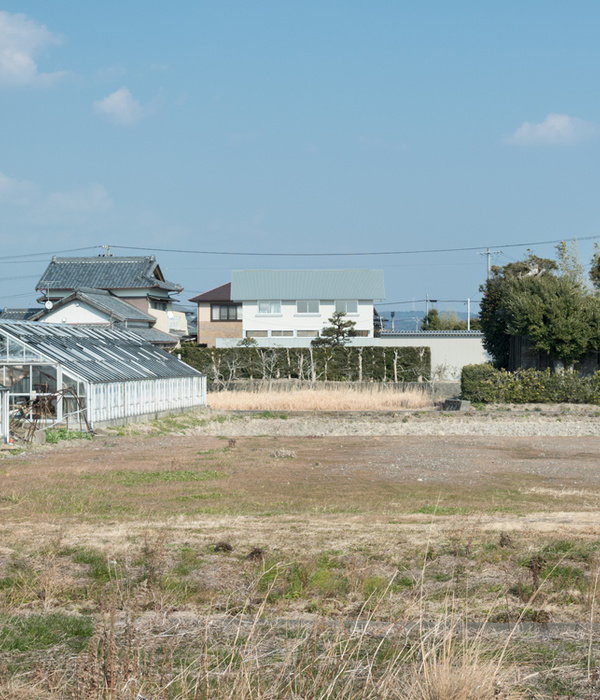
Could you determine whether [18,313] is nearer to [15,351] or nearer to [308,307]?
[308,307]

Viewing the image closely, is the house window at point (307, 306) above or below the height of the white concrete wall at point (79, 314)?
above

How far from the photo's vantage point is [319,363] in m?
45.2

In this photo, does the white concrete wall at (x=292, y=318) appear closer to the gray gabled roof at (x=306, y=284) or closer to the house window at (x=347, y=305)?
the house window at (x=347, y=305)

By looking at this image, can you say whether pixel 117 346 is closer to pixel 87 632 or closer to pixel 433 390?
pixel 433 390

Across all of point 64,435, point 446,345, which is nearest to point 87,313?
point 64,435

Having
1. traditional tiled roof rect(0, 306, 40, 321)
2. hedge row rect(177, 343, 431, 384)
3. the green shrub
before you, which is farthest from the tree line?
traditional tiled roof rect(0, 306, 40, 321)

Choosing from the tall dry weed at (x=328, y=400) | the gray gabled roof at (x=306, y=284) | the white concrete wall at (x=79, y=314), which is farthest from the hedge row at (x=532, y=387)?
the gray gabled roof at (x=306, y=284)

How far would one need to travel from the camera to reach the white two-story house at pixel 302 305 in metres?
58.4

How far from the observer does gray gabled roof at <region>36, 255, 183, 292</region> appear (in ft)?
176

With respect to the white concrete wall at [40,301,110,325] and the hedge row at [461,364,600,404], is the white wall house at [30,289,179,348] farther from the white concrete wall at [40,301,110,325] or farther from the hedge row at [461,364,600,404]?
the hedge row at [461,364,600,404]

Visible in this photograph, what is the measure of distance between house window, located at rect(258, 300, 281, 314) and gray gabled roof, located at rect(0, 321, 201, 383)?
74.8 ft

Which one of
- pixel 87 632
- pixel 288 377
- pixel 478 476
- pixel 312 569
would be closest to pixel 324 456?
pixel 478 476

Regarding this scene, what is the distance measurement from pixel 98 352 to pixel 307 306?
102 feet

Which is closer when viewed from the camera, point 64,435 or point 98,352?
point 64,435
